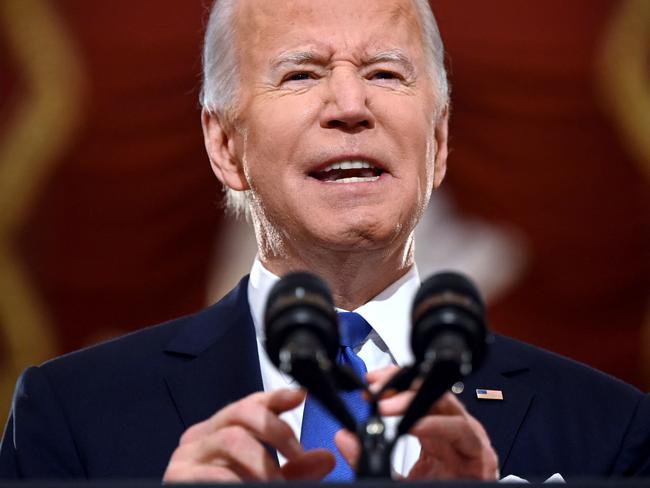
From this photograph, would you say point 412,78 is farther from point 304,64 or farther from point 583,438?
point 583,438

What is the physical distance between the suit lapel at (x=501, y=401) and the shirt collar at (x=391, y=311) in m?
0.14

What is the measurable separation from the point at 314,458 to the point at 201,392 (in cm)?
61

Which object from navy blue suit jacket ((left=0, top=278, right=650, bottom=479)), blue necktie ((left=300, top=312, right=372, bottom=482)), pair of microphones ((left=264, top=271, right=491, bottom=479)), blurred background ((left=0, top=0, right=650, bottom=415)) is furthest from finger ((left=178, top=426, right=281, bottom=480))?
blurred background ((left=0, top=0, right=650, bottom=415))

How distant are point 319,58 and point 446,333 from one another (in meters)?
0.94

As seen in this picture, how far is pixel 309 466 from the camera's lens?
4.39 feet

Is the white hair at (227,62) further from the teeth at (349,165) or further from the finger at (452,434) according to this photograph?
the finger at (452,434)

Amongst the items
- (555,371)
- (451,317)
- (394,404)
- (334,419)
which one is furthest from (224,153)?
(451,317)

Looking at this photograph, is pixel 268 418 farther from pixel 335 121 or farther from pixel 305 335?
pixel 335 121

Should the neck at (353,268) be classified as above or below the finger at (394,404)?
above

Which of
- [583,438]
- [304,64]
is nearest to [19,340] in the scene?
[304,64]

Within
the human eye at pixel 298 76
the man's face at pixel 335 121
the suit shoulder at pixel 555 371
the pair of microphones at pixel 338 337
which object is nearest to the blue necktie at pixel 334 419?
the man's face at pixel 335 121

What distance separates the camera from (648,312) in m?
3.29

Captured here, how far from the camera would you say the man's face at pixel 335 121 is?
1.85m

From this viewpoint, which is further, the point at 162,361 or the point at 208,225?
the point at 208,225
